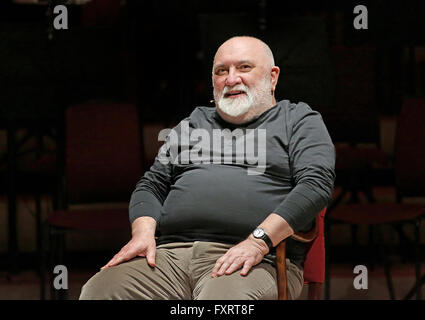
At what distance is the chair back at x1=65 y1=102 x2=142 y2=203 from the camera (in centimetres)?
349

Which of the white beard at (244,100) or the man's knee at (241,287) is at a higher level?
the white beard at (244,100)

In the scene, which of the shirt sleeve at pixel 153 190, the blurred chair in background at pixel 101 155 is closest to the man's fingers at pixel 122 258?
the shirt sleeve at pixel 153 190

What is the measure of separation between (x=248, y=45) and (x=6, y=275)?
2.23 m

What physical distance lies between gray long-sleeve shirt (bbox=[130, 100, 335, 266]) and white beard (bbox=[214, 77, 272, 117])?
0.06 meters

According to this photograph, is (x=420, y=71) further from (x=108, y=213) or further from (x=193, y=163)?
(x=193, y=163)

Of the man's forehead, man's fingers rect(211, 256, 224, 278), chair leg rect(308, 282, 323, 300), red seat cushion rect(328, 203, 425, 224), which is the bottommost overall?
chair leg rect(308, 282, 323, 300)

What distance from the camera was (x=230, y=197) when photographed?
2.36 m

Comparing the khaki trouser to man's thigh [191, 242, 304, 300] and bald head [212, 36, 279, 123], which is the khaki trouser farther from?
bald head [212, 36, 279, 123]

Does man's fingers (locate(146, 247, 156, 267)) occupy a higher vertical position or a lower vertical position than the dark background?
lower

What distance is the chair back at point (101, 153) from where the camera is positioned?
11.4ft

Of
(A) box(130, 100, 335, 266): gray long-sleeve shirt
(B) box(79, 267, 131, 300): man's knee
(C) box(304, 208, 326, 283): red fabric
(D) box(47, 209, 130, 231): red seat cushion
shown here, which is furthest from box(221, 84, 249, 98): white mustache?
(D) box(47, 209, 130, 231): red seat cushion

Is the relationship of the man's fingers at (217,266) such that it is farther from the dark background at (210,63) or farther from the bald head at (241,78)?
the dark background at (210,63)

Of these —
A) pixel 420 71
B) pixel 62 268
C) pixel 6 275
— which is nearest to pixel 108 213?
pixel 62 268

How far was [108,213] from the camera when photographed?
11.3 ft
